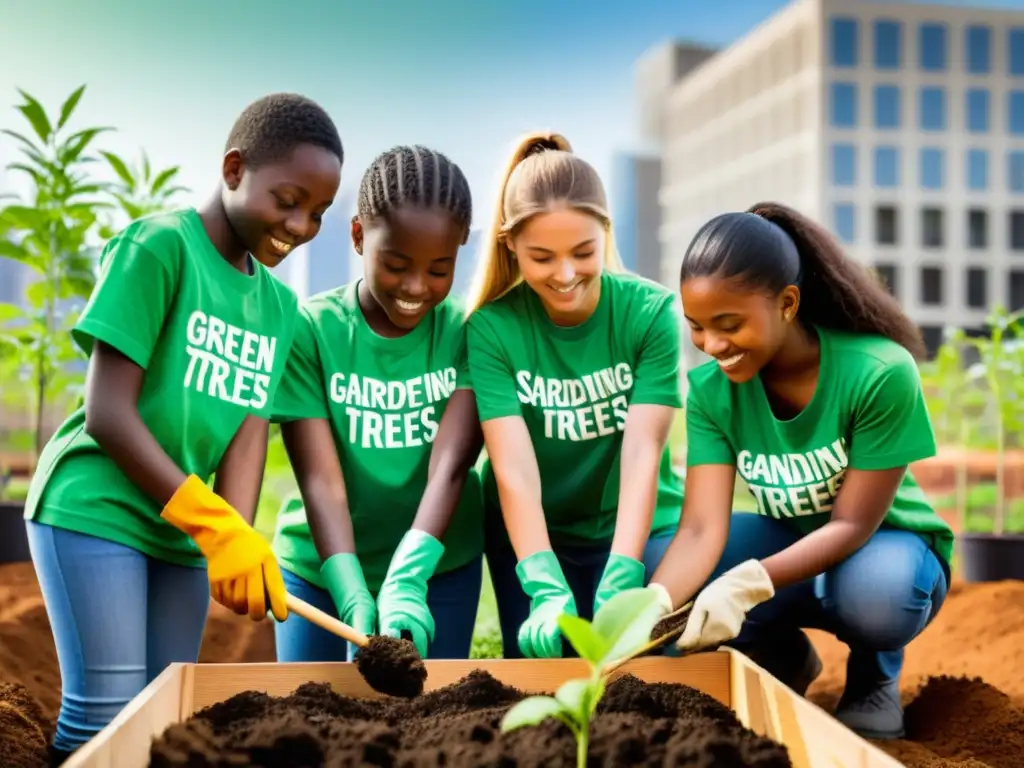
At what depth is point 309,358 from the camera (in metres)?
1.89

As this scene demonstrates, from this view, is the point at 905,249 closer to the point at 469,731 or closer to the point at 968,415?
the point at 968,415

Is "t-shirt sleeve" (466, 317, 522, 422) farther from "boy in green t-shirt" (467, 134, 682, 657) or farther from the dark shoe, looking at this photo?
the dark shoe

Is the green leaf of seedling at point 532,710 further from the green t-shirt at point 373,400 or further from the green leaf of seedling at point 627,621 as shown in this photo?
the green t-shirt at point 373,400

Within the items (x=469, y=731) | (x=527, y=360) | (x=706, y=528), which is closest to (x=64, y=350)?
(x=527, y=360)

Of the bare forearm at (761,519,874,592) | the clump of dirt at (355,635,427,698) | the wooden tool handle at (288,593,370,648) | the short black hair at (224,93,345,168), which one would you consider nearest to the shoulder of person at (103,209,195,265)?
the short black hair at (224,93,345,168)

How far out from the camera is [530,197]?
1770 millimetres

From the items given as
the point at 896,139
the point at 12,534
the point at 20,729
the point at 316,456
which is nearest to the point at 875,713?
the point at 316,456

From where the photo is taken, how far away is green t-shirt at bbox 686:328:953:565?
1.74m

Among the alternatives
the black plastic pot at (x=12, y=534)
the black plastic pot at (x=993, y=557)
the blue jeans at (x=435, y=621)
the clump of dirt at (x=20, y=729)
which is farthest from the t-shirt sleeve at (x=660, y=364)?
the black plastic pot at (x=12, y=534)

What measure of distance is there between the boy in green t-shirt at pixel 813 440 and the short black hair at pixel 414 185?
40 centimetres

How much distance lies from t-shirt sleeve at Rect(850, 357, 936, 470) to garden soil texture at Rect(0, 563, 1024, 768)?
474 mm

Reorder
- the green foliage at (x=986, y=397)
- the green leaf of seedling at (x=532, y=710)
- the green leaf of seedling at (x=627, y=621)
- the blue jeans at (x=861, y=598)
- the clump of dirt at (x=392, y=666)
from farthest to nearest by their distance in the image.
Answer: the green foliage at (x=986, y=397) → the blue jeans at (x=861, y=598) → the clump of dirt at (x=392, y=666) → the green leaf of seedling at (x=627, y=621) → the green leaf of seedling at (x=532, y=710)

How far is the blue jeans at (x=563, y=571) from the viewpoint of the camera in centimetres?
201

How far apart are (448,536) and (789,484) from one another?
2.06ft
